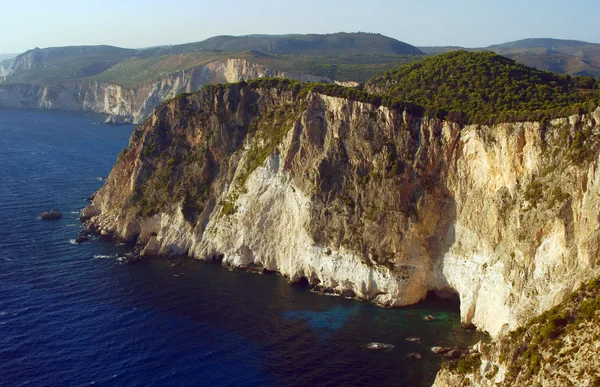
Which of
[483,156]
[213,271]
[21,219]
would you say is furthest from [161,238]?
[483,156]

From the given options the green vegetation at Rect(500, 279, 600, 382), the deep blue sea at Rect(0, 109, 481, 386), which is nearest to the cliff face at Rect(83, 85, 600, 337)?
the deep blue sea at Rect(0, 109, 481, 386)

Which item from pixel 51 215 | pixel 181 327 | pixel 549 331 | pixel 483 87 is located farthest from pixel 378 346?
pixel 51 215

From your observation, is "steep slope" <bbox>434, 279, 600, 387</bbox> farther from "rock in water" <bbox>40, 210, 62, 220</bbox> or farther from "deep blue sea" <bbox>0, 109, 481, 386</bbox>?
"rock in water" <bbox>40, 210, 62, 220</bbox>

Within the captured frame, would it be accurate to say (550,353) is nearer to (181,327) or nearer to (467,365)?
(467,365)

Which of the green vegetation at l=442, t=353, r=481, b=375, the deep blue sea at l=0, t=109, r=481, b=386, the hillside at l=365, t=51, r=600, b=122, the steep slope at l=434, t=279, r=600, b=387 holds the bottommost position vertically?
the deep blue sea at l=0, t=109, r=481, b=386

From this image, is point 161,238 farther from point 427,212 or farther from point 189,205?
point 427,212

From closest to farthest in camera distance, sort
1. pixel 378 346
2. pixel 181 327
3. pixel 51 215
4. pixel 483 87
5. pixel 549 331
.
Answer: pixel 549 331 → pixel 378 346 → pixel 181 327 → pixel 483 87 → pixel 51 215
